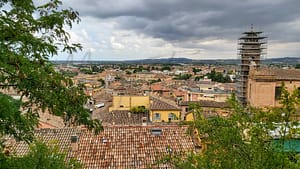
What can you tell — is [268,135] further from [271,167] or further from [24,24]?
[24,24]

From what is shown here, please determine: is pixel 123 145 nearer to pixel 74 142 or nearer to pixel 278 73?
pixel 74 142

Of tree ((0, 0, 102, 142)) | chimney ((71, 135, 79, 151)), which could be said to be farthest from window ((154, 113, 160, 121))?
tree ((0, 0, 102, 142))

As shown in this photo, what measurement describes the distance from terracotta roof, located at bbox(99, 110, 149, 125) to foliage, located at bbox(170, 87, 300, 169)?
68.0 ft

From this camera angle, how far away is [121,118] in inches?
1176

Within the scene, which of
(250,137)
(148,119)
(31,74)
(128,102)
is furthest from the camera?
(128,102)

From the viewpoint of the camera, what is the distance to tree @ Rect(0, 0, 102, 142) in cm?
489

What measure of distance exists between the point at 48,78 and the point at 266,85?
35106 millimetres

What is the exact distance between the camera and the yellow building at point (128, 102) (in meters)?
34.5

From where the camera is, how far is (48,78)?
5125 millimetres

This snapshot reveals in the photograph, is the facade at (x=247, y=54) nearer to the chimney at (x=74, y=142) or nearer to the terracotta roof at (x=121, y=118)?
the terracotta roof at (x=121, y=118)

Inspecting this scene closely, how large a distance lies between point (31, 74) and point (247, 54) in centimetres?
4069

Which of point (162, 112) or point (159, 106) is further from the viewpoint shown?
point (159, 106)

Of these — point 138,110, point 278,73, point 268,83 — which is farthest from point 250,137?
point 278,73

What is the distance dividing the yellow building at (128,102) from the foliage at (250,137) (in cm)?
2637
